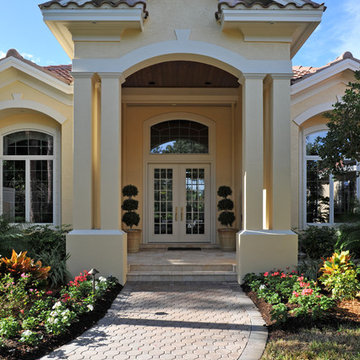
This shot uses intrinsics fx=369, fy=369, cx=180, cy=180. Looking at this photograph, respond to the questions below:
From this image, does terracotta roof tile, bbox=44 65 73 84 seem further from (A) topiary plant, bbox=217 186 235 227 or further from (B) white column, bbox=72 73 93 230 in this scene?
(A) topiary plant, bbox=217 186 235 227

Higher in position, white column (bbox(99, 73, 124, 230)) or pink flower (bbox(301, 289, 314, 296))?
white column (bbox(99, 73, 124, 230))

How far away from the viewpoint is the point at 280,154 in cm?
759

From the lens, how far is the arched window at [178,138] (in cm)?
1138

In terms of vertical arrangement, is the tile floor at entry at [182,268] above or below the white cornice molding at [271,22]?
below

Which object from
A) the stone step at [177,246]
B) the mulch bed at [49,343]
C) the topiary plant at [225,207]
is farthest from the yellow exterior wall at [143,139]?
the mulch bed at [49,343]

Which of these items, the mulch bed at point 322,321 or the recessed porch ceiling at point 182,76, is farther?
the recessed porch ceiling at point 182,76

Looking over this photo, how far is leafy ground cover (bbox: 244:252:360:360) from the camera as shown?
4.27m

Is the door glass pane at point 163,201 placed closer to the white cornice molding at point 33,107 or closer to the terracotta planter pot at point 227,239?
the terracotta planter pot at point 227,239

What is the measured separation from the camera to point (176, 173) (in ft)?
37.2

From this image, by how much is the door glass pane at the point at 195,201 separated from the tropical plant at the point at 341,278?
5.11 metres

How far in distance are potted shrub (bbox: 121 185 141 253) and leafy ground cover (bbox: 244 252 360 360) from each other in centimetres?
391

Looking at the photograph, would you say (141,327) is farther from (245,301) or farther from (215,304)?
(245,301)

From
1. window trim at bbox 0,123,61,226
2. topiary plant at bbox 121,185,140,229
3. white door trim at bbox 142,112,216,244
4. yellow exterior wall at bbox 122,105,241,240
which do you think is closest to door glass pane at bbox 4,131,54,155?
window trim at bbox 0,123,61,226

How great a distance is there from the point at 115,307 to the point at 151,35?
535 centimetres
